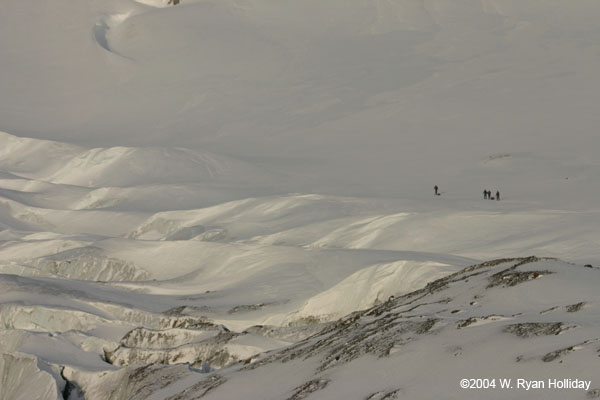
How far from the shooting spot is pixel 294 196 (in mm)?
56500

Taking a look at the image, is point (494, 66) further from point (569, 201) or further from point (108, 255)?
point (108, 255)

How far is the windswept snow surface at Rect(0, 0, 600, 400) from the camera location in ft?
49.9

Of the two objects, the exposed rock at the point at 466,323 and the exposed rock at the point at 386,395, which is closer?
the exposed rock at the point at 386,395

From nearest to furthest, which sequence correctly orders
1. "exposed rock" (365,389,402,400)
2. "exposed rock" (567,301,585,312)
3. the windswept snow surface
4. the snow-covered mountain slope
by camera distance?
the snow-covered mountain slope, "exposed rock" (365,389,402,400), "exposed rock" (567,301,585,312), the windswept snow surface

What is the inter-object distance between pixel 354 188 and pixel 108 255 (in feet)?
70.7

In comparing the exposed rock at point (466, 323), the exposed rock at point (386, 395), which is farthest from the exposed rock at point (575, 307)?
the exposed rock at point (386, 395)

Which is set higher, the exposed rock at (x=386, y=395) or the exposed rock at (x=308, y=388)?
the exposed rock at (x=386, y=395)

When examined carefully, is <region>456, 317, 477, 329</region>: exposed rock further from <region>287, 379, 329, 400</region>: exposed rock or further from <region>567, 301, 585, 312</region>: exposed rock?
<region>287, 379, 329, 400</region>: exposed rock

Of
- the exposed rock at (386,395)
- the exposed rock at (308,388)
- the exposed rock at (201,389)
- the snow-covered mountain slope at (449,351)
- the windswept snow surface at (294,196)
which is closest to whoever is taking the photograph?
the snow-covered mountain slope at (449,351)

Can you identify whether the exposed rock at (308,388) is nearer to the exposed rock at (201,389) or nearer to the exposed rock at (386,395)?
the exposed rock at (386,395)

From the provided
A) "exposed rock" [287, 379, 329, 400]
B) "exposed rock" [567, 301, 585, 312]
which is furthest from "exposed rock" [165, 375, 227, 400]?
"exposed rock" [567, 301, 585, 312]

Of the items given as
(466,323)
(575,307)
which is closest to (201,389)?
(466,323)

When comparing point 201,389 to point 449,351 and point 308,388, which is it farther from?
point 449,351

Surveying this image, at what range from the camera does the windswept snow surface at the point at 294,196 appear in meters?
15.2
